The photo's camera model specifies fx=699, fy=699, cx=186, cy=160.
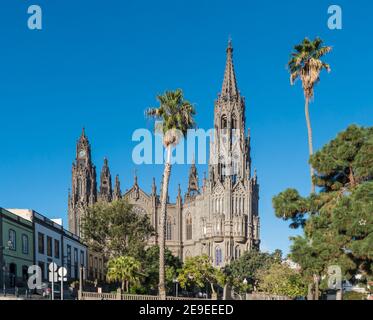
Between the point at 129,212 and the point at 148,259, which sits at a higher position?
the point at 129,212

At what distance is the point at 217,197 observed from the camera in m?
138

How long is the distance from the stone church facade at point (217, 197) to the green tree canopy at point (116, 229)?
42010 mm

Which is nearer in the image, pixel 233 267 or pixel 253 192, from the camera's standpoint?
pixel 233 267

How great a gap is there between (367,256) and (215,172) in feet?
347

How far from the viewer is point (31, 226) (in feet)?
208

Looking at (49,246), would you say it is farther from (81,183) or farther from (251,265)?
(81,183)

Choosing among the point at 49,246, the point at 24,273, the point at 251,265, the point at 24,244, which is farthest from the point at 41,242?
the point at 251,265

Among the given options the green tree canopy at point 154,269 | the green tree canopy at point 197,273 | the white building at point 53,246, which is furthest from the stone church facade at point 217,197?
the white building at point 53,246

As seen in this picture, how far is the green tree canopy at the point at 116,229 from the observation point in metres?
93.1

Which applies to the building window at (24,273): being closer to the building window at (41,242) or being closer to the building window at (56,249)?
the building window at (41,242)

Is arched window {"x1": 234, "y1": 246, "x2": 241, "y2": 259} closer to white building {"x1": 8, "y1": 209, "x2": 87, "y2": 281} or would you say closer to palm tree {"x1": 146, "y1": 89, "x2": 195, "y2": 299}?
white building {"x1": 8, "y1": 209, "x2": 87, "y2": 281}

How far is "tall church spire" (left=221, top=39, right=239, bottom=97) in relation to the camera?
145875mm
